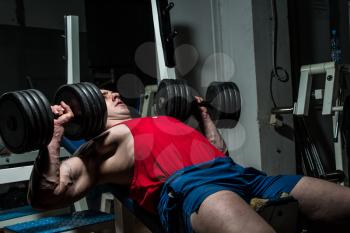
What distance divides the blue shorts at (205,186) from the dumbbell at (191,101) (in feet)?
1.70

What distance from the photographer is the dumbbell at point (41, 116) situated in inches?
56.2

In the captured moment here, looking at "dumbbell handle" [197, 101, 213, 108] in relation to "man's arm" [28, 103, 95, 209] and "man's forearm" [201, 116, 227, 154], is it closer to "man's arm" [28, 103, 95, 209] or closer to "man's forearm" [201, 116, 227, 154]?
"man's forearm" [201, 116, 227, 154]

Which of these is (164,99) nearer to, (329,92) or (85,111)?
(85,111)

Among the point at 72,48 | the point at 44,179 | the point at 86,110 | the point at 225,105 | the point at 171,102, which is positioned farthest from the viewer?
the point at 72,48

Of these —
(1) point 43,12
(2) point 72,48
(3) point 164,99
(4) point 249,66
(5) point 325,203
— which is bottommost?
(5) point 325,203

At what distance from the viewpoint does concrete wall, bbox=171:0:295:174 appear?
2521mm

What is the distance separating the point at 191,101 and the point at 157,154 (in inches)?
24.3

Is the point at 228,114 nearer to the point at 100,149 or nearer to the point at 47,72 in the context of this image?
the point at 100,149

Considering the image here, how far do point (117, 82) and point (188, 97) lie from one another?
2395mm

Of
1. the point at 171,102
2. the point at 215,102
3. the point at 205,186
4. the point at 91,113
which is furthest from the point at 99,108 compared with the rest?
the point at 215,102

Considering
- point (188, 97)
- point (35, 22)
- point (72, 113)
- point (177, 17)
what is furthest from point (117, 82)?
point (72, 113)

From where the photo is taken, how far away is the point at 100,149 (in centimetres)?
167

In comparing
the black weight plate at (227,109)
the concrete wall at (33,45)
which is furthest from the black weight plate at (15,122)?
the concrete wall at (33,45)

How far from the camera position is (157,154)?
67.2 inches
